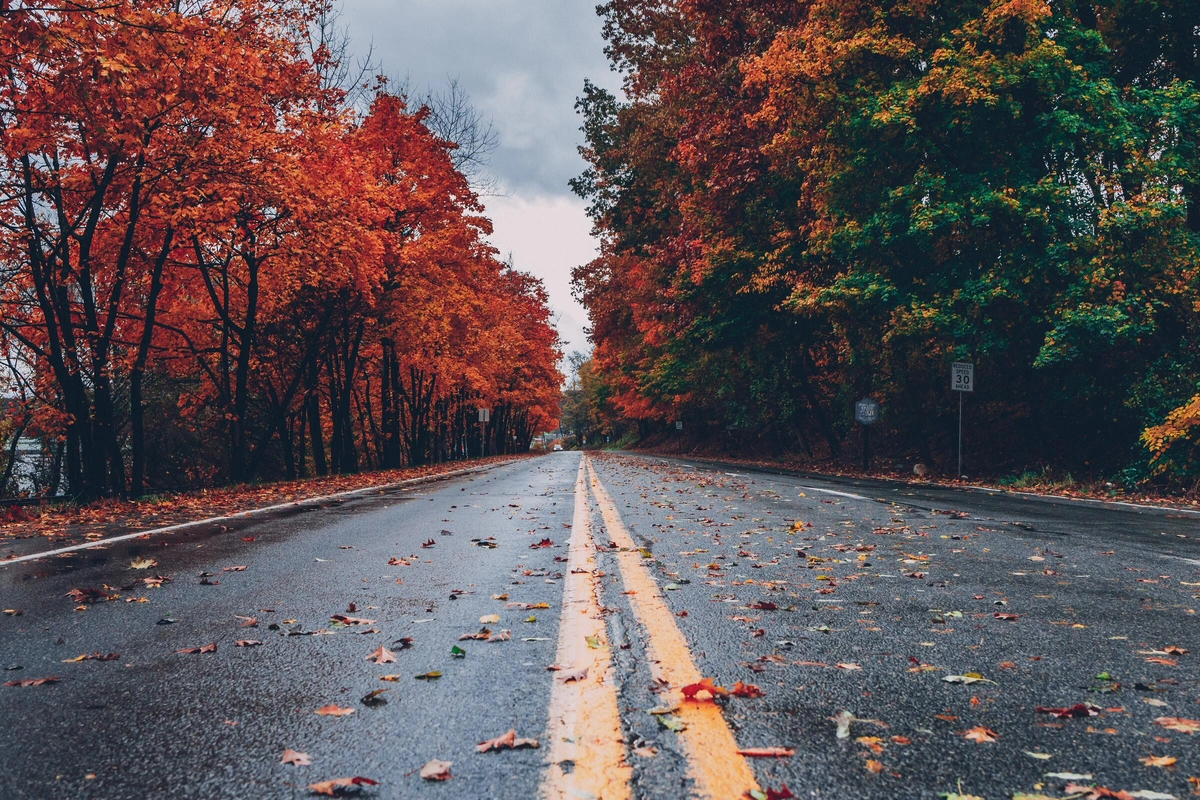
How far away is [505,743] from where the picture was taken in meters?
2.28

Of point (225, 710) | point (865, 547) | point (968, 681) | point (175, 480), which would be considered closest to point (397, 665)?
point (225, 710)

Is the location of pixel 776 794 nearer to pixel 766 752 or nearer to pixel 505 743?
pixel 766 752

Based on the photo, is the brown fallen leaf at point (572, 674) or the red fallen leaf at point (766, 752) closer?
the red fallen leaf at point (766, 752)

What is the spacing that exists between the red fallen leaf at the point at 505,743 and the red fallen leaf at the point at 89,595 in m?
3.33

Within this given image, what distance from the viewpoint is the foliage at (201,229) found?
11.0 m

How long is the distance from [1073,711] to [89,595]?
4.98m

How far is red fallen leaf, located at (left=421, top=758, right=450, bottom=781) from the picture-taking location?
6.79ft

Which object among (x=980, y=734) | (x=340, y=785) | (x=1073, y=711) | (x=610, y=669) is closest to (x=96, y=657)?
(x=340, y=785)

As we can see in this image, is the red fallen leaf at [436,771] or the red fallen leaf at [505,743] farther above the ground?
the red fallen leaf at [505,743]

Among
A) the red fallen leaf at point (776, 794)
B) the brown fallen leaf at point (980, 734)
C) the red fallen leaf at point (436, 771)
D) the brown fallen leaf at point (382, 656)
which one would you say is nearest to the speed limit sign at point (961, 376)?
the brown fallen leaf at point (980, 734)

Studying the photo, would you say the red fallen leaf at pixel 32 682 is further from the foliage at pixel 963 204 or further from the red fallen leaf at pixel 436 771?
the foliage at pixel 963 204

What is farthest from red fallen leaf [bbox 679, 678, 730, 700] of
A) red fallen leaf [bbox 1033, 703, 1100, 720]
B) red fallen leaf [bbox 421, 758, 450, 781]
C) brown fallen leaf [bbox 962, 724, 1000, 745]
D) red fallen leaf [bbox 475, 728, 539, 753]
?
red fallen leaf [bbox 1033, 703, 1100, 720]

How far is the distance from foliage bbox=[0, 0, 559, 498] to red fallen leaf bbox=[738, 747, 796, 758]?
7597mm

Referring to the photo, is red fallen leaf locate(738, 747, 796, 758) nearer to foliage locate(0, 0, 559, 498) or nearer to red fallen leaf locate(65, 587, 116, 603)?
red fallen leaf locate(65, 587, 116, 603)
